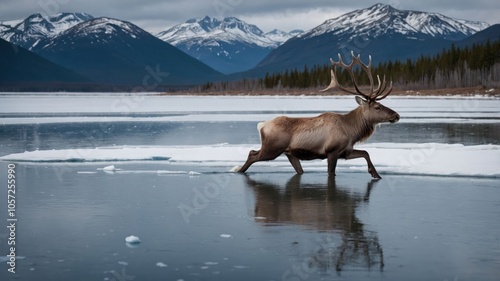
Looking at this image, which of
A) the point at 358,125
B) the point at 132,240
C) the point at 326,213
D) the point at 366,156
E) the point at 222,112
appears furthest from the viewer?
the point at 222,112

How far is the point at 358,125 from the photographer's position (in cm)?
1644

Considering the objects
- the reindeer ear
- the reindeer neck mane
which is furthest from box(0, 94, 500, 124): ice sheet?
the reindeer neck mane

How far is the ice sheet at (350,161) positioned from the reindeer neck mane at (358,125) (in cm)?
86

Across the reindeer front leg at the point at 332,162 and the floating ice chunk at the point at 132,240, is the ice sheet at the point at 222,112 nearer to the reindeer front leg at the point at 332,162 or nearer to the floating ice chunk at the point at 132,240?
the reindeer front leg at the point at 332,162

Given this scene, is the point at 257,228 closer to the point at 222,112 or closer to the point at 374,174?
the point at 374,174

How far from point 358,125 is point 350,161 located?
2.32m

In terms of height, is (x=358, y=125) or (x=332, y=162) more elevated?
(x=358, y=125)

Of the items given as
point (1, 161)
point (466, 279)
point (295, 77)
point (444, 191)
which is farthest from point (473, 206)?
point (295, 77)

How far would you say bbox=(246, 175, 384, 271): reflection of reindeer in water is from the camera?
829 centimetres

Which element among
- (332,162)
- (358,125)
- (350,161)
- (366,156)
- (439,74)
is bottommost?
(350,161)

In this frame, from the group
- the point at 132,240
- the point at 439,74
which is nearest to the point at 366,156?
the point at 132,240

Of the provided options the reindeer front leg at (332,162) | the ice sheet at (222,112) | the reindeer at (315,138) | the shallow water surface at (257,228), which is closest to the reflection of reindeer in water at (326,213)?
the shallow water surface at (257,228)

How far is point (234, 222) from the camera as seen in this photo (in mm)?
10430

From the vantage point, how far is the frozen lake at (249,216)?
312 inches
